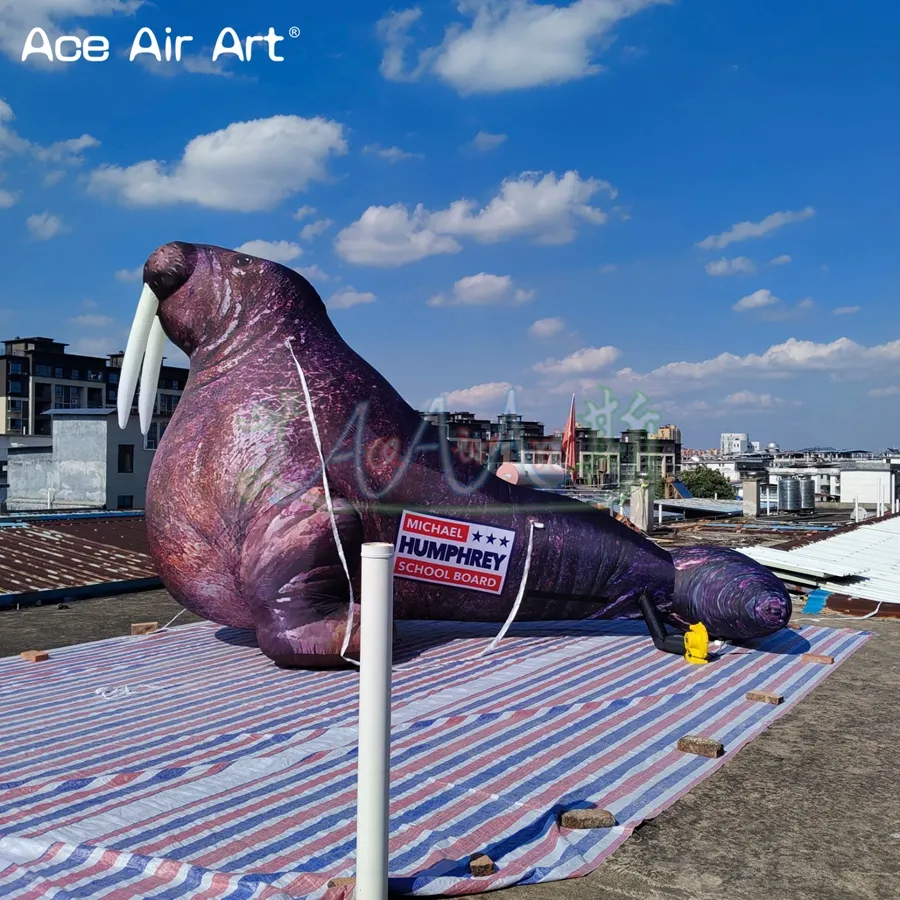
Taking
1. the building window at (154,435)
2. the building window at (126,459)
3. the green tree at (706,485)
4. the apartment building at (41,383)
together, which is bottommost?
the green tree at (706,485)

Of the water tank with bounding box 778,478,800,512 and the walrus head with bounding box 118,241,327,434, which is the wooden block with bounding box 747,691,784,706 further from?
the water tank with bounding box 778,478,800,512

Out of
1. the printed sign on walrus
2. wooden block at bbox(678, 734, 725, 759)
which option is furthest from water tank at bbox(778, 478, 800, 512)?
wooden block at bbox(678, 734, 725, 759)

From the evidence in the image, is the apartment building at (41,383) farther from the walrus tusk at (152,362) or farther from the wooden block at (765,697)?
the wooden block at (765,697)

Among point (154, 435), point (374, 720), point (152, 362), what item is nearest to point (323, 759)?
point (374, 720)

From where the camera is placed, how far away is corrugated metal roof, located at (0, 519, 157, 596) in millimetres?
11258

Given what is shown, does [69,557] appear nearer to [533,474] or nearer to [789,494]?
[533,474]

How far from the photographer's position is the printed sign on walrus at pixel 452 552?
7.15m

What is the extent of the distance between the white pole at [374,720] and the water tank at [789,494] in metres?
34.2

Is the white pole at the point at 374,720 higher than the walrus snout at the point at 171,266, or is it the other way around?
the walrus snout at the point at 171,266

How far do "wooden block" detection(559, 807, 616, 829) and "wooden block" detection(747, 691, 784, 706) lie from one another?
2.66 m

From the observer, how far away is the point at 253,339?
24.0 ft

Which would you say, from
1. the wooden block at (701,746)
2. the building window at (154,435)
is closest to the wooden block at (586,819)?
the wooden block at (701,746)

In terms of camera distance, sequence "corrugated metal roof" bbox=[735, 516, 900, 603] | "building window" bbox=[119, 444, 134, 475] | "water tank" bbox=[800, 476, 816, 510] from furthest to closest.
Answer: "water tank" bbox=[800, 476, 816, 510] → "building window" bbox=[119, 444, 134, 475] → "corrugated metal roof" bbox=[735, 516, 900, 603]

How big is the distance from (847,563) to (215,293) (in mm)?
10899
